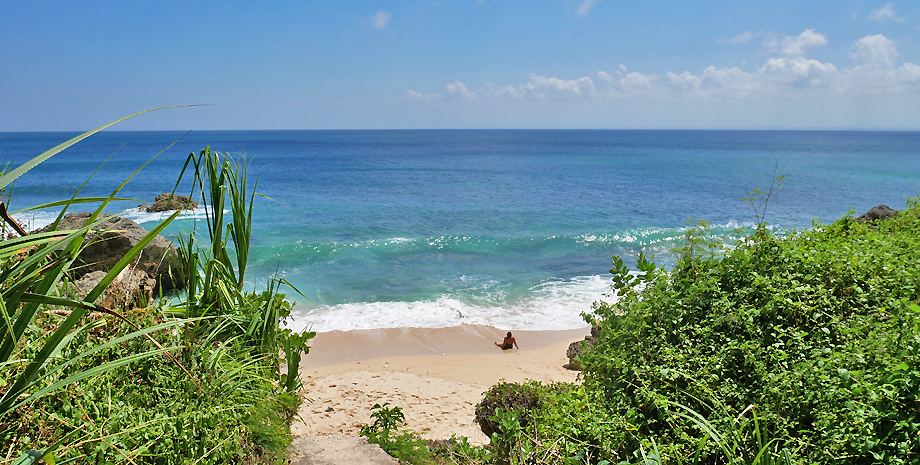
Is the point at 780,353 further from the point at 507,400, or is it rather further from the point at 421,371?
the point at 421,371

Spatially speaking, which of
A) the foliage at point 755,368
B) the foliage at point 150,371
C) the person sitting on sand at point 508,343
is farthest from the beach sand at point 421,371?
the foliage at point 755,368

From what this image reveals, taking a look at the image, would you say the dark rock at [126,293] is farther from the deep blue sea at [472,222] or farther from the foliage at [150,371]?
the deep blue sea at [472,222]

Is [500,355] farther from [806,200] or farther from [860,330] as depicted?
[806,200]

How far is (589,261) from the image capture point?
733 inches

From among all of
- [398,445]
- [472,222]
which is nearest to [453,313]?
[398,445]

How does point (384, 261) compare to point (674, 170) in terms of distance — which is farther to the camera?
point (674, 170)

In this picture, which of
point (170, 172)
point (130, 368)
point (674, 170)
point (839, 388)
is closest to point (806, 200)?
point (674, 170)

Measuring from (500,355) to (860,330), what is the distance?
8.36 m

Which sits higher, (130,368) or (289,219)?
(130,368)

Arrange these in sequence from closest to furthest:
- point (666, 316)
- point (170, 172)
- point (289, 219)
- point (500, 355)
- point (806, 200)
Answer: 1. point (666, 316)
2. point (500, 355)
3. point (289, 219)
4. point (806, 200)
5. point (170, 172)

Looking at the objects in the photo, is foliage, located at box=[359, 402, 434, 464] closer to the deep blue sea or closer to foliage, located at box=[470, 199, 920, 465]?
foliage, located at box=[470, 199, 920, 465]

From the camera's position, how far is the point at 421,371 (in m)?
10.5

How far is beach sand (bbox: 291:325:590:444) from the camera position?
7.91 meters

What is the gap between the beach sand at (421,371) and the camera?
7914 mm
